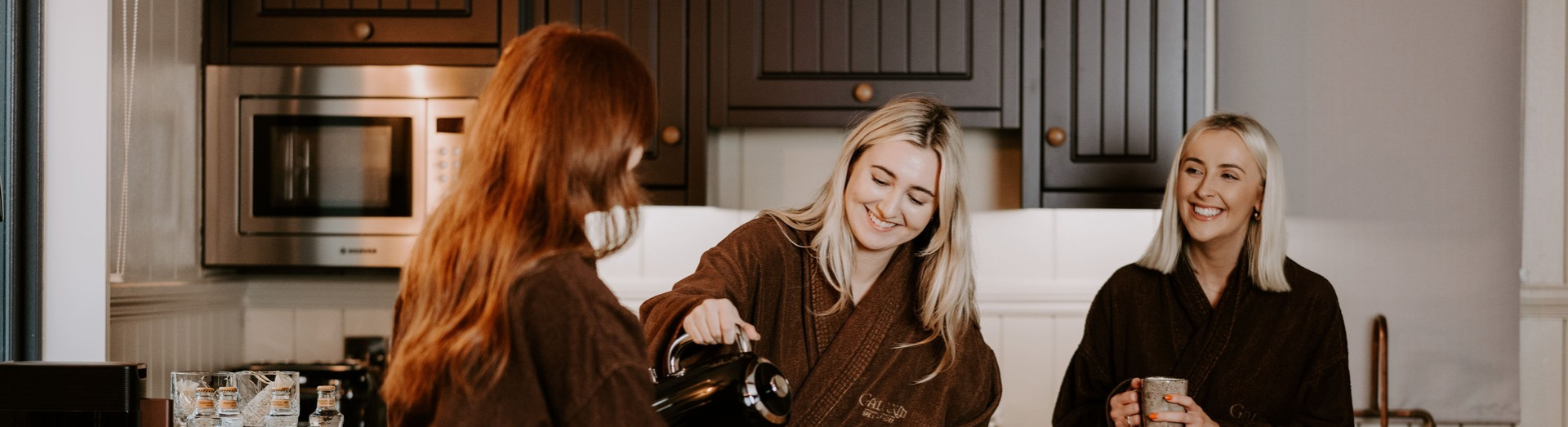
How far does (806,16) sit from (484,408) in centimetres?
158

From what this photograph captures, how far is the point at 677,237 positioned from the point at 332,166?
0.76m

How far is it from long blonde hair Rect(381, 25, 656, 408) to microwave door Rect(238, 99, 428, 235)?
153 cm

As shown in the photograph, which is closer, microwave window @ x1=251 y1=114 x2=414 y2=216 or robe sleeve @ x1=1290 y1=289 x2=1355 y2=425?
robe sleeve @ x1=1290 y1=289 x2=1355 y2=425

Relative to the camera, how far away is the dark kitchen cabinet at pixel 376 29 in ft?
7.68

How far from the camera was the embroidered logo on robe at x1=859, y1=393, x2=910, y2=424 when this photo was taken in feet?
5.30

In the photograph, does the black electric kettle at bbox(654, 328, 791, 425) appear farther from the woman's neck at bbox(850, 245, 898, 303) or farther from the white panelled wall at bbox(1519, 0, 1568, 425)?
the white panelled wall at bbox(1519, 0, 1568, 425)

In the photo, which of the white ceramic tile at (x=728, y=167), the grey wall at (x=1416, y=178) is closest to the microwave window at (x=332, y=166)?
the white ceramic tile at (x=728, y=167)

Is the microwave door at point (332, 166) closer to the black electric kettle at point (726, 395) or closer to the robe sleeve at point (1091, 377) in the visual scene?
the robe sleeve at point (1091, 377)

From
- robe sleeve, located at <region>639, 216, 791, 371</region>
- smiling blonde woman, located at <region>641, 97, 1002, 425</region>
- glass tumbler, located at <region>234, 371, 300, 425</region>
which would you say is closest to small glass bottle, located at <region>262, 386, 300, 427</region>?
glass tumbler, located at <region>234, 371, 300, 425</region>

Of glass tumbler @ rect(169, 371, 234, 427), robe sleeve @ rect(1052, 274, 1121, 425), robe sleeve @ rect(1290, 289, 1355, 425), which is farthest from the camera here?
robe sleeve @ rect(1052, 274, 1121, 425)

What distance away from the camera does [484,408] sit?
2.87 ft

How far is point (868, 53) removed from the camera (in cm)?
233

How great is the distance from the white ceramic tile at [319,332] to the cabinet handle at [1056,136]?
1657 millimetres

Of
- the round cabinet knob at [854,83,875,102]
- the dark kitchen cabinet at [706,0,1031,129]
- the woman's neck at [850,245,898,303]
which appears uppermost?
the dark kitchen cabinet at [706,0,1031,129]
